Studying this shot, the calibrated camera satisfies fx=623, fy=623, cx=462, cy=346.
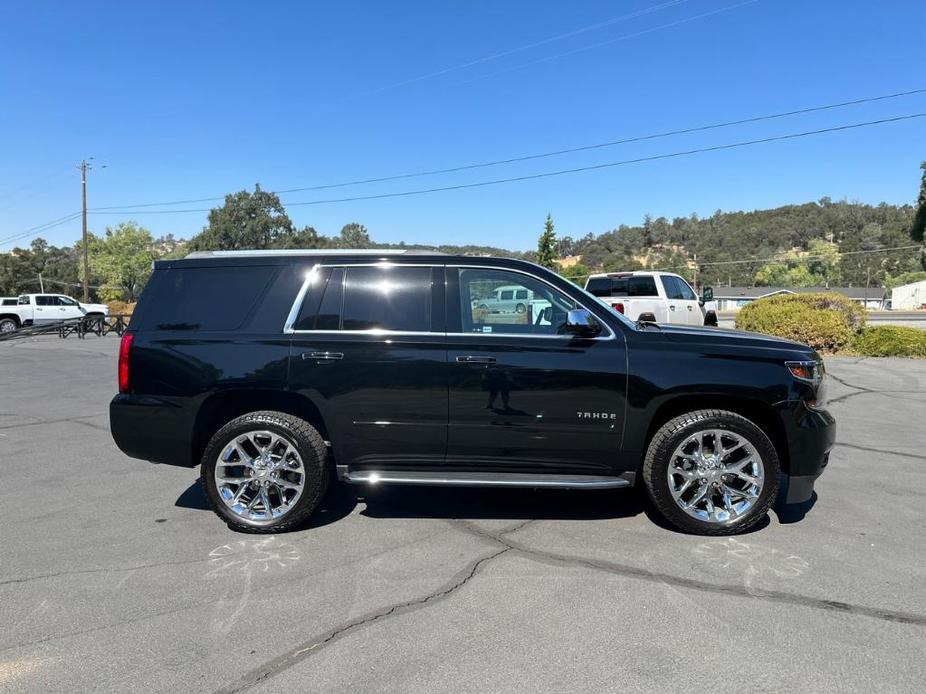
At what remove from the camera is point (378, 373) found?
4.29 metres

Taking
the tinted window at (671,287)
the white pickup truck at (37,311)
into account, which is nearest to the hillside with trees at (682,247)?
the white pickup truck at (37,311)

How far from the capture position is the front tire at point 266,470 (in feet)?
14.2

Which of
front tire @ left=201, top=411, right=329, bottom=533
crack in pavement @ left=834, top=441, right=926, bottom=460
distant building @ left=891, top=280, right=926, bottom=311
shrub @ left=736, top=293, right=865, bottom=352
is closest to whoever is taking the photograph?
front tire @ left=201, top=411, right=329, bottom=533

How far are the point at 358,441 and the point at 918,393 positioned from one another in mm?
9827

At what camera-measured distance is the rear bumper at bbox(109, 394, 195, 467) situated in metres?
4.43

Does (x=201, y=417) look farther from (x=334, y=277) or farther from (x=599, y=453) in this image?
(x=599, y=453)

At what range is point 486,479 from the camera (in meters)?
4.25

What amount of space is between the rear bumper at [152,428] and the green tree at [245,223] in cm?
9458

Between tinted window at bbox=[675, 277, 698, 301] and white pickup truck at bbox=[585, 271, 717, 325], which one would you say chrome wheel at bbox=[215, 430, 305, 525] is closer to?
white pickup truck at bbox=[585, 271, 717, 325]

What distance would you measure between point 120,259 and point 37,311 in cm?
6805

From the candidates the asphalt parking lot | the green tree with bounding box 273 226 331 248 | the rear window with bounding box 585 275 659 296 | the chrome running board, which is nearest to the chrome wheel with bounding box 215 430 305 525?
the asphalt parking lot

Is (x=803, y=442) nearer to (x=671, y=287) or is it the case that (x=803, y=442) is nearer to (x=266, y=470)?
(x=266, y=470)

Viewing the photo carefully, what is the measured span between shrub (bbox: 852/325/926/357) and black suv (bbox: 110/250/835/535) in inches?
491

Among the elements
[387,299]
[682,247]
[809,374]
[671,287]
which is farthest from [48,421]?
[682,247]
